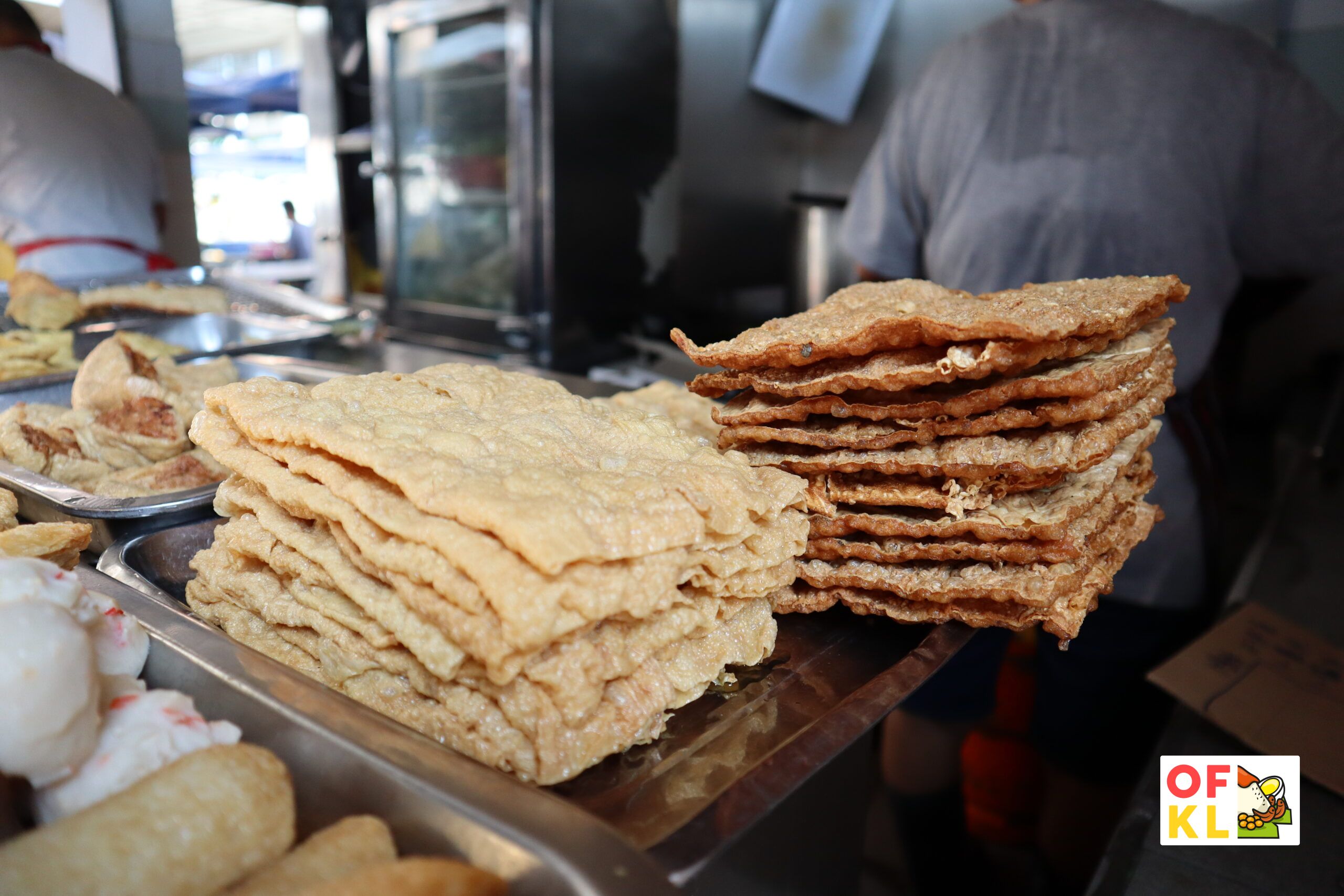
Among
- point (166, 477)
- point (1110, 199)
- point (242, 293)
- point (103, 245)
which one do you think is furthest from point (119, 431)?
point (1110, 199)

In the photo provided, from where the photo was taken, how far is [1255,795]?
1730mm

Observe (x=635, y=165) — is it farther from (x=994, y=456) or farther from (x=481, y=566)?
(x=481, y=566)

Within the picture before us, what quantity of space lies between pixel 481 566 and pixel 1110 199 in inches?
91.4

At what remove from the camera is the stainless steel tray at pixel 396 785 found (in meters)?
0.63

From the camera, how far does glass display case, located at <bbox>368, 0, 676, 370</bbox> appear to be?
390cm

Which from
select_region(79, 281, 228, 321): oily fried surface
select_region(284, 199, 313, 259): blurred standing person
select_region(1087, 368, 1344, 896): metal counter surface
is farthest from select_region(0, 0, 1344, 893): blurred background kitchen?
select_region(284, 199, 313, 259): blurred standing person

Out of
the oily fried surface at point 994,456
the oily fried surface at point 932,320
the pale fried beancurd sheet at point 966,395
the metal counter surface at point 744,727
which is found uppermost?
the oily fried surface at point 932,320

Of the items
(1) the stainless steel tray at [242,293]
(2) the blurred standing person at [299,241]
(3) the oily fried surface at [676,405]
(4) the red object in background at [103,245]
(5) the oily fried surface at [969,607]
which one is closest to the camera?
(5) the oily fried surface at [969,607]

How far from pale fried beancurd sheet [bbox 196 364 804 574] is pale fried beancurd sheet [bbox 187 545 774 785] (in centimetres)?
16

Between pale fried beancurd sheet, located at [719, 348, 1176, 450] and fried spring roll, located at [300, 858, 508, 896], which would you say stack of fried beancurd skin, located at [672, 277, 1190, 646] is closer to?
pale fried beancurd sheet, located at [719, 348, 1176, 450]

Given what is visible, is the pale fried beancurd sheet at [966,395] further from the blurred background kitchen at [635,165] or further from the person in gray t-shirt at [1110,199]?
the blurred background kitchen at [635,165]

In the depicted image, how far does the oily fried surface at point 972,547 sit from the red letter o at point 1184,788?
2.80ft

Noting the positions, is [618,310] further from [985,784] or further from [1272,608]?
[1272,608]

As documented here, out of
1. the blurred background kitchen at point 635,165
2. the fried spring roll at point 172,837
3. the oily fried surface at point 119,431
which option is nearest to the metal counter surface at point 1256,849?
the blurred background kitchen at point 635,165
